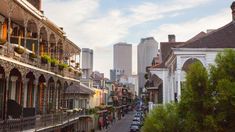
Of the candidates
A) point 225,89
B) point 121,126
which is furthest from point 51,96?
point 121,126

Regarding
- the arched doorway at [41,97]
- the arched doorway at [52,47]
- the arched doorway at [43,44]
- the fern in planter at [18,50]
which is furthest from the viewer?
the arched doorway at [52,47]

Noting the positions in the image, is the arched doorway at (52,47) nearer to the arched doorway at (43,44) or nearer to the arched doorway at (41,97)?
the arched doorway at (43,44)

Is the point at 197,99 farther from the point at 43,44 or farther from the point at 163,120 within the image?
the point at 43,44

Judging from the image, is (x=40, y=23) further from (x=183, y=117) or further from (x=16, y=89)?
(x=183, y=117)

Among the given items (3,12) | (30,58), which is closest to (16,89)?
(30,58)

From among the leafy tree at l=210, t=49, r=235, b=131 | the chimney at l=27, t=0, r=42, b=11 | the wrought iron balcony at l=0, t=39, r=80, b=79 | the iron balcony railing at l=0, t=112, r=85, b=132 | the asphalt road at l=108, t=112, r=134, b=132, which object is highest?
the chimney at l=27, t=0, r=42, b=11

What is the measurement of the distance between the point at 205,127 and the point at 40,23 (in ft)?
57.3

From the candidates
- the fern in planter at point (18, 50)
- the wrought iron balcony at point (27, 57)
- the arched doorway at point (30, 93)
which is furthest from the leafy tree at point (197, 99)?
the arched doorway at point (30, 93)

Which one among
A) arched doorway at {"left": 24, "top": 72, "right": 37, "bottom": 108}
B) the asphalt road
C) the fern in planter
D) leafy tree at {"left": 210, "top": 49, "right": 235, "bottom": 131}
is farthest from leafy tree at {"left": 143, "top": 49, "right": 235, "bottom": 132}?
the asphalt road

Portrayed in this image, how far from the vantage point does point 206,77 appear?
10.4m

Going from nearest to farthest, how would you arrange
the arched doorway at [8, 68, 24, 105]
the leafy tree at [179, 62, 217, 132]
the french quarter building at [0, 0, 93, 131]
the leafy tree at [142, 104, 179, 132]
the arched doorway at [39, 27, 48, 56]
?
the leafy tree at [179, 62, 217, 132] → the leafy tree at [142, 104, 179, 132] → the french quarter building at [0, 0, 93, 131] → the arched doorway at [8, 68, 24, 105] → the arched doorway at [39, 27, 48, 56]

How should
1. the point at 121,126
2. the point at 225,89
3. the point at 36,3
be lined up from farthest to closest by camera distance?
the point at 121,126 < the point at 36,3 < the point at 225,89

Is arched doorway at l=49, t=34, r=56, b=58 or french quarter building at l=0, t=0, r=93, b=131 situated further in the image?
→ arched doorway at l=49, t=34, r=56, b=58

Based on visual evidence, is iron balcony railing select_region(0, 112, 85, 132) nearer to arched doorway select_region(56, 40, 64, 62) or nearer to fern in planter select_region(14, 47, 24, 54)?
fern in planter select_region(14, 47, 24, 54)
